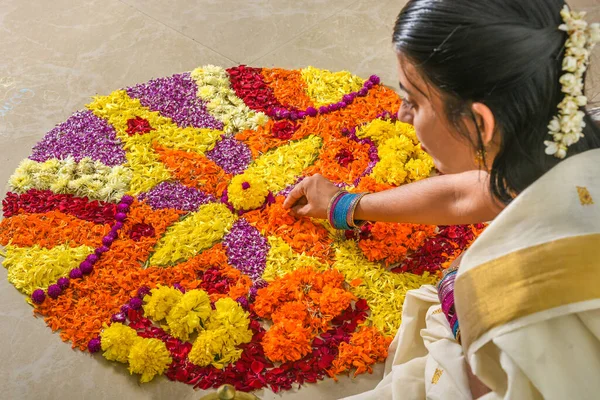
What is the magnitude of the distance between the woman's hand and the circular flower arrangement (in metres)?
0.06

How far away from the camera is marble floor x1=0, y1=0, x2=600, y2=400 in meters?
2.68

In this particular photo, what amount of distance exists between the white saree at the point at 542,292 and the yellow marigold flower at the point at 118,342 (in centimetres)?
96

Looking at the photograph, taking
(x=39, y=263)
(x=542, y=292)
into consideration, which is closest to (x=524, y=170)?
(x=542, y=292)

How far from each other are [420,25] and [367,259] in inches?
37.5

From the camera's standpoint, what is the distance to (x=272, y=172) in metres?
2.28

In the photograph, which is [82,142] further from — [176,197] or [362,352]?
[362,352]

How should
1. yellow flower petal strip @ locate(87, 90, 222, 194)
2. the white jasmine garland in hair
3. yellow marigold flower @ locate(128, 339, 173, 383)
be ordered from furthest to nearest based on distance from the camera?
yellow flower petal strip @ locate(87, 90, 222, 194)
yellow marigold flower @ locate(128, 339, 173, 383)
the white jasmine garland in hair

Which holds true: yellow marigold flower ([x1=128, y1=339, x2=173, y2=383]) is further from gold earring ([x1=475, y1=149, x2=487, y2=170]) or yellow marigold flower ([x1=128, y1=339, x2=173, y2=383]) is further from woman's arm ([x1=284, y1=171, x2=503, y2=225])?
gold earring ([x1=475, y1=149, x2=487, y2=170])

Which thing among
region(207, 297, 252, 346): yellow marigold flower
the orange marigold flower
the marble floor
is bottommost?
the orange marigold flower

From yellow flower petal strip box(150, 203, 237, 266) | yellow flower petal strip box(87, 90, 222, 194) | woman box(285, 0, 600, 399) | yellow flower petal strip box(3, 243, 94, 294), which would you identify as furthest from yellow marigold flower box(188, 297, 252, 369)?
woman box(285, 0, 600, 399)

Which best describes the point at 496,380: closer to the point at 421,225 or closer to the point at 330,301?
the point at 330,301

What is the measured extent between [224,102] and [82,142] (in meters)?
0.54

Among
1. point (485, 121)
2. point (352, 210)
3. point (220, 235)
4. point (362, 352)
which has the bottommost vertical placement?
point (362, 352)

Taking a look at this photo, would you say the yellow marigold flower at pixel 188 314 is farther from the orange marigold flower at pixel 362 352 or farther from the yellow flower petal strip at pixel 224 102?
the yellow flower petal strip at pixel 224 102
